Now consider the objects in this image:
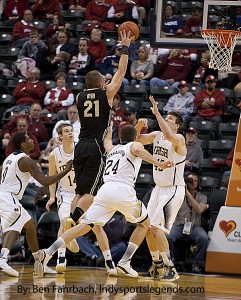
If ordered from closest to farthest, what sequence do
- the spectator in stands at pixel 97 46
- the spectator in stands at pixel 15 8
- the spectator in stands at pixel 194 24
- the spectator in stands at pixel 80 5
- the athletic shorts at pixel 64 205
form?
the athletic shorts at pixel 64 205 < the spectator in stands at pixel 194 24 < the spectator in stands at pixel 97 46 < the spectator in stands at pixel 80 5 < the spectator in stands at pixel 15 8

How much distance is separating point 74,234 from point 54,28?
952 centimetres

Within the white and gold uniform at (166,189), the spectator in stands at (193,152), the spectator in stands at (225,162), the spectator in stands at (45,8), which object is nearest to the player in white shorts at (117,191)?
the white and gold uniform at (166,189)

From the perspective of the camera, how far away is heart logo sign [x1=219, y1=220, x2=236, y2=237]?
13.3 metres

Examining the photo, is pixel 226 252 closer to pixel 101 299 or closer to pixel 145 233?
pixel 145 233

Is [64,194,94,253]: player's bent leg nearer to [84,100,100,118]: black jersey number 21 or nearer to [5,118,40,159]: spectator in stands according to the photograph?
[84,100,100,118]: black jersey number 21

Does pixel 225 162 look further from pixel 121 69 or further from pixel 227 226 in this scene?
pixel 121 69

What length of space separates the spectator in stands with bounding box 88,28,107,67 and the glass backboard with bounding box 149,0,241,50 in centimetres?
490

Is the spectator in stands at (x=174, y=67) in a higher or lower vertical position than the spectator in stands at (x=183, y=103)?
higher

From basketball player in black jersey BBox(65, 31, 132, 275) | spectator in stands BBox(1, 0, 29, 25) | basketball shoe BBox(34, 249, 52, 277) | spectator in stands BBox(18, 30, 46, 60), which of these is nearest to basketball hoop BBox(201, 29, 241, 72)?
basketball player in black jersey BBox(65, 31, 132, 275)

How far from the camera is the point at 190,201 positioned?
44.6ft

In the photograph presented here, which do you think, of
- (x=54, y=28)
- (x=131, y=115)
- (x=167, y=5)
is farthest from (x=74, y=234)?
(x=54, y=28)

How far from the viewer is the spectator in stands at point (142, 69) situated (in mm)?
17328

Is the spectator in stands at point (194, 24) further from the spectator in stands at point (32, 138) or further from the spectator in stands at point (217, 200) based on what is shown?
the spectator in stands at point (32, 138)

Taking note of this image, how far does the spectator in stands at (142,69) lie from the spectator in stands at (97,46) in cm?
98
